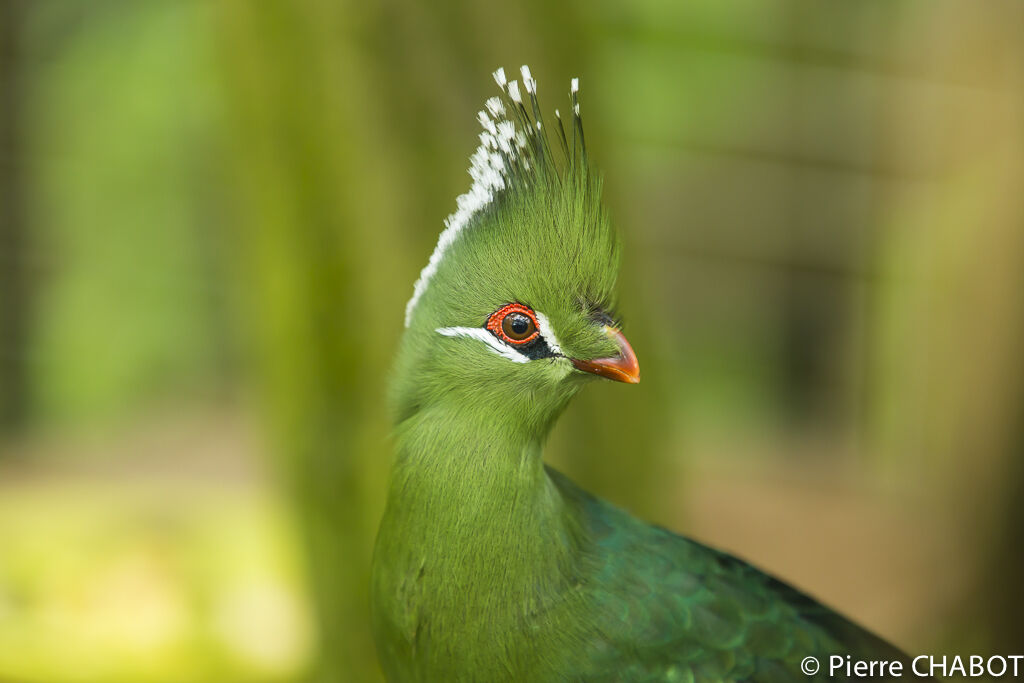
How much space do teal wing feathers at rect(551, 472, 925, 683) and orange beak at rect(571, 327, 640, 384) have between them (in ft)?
0.94

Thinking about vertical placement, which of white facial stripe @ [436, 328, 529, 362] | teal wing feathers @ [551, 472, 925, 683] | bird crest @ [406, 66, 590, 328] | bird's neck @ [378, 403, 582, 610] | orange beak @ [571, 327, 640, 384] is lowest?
teal wing feathers @ [551, 472, 925, 683]

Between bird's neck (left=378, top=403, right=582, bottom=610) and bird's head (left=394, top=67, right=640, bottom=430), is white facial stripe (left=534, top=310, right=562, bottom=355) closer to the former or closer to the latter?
bird's head (left=394, top=67, right=640, bottom=430)

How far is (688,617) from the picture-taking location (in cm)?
174

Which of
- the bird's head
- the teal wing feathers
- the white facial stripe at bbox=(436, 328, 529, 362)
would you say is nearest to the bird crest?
the bird's head

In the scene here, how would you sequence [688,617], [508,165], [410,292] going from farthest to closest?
[410,292]
[688,617]
[508,165]

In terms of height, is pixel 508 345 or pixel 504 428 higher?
pixel 508 345

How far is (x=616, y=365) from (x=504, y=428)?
0.59 feet

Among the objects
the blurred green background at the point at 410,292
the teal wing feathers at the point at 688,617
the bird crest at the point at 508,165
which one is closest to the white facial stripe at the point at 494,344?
the bird crest at the point at 508,165

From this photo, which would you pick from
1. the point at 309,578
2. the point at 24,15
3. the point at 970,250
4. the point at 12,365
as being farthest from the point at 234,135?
the point at 12,365

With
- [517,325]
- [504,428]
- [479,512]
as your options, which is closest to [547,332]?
[517,325]

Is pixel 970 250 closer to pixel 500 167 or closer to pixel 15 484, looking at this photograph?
pixel 500 167

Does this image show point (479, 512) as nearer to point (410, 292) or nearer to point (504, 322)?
point (504, 322)

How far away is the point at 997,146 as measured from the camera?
10.9ft

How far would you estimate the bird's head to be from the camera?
1.53m
